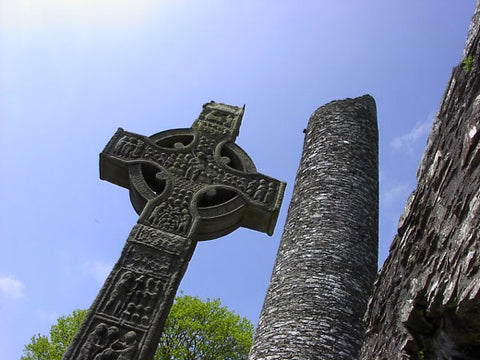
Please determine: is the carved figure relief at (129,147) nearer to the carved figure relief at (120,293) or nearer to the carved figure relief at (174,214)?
the carved figure relief at (174,214)

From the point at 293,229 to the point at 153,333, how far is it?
22.9 ft

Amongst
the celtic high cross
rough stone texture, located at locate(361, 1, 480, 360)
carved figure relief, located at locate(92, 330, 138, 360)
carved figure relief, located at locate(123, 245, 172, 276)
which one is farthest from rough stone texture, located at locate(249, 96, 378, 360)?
rough stone texture, located at locate(361, 1, 480, 360)

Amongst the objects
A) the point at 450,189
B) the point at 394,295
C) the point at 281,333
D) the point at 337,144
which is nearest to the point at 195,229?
the point at 394,295

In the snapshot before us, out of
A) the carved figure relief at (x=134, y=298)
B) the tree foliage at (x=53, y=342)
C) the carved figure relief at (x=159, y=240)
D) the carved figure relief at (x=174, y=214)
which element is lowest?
the carved figure relief at (x=134, y=298)

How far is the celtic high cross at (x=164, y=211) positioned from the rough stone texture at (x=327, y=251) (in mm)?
4229

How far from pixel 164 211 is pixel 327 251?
19.1 ft

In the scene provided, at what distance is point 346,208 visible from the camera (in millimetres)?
9430

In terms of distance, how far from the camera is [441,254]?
184 centimetres

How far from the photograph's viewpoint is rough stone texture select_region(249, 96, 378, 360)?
7.21m

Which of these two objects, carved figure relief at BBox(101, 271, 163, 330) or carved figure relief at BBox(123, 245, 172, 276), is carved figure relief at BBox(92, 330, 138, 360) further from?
carved figure relief at BBox(123, 245, 172, 276)

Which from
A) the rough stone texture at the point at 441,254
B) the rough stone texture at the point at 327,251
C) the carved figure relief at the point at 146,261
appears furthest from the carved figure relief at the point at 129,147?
the rough stone texture at the point at 327,251

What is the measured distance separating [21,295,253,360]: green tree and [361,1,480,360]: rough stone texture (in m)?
13.2

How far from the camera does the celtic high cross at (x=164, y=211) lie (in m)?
2.56

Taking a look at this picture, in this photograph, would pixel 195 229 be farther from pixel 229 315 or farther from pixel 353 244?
pixel 229 315
